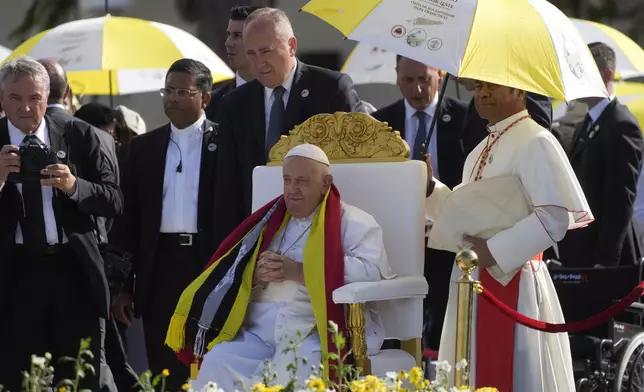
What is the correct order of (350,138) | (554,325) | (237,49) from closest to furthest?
(554,325) → (350,138) → (237,49)

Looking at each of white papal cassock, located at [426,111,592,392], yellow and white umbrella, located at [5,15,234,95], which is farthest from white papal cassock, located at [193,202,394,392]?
yellow and white umbrella, located at [5,15,234,95]

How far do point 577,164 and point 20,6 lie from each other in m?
7.44

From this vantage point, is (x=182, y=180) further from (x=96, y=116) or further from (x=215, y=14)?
(x=215, y=14)

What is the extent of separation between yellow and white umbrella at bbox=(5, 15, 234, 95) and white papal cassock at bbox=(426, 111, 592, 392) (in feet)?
13.5

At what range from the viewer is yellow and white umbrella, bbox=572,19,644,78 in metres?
11.8

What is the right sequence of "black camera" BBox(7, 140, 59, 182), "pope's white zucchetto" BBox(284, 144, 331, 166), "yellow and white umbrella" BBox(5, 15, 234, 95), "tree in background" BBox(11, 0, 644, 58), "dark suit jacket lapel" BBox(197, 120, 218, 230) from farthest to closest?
"tree in background" BBox(11, 0, 644, 58)
"yellow and white umbrella" BBox(5, 15, 234, 95)
"dark suit jacket lapel" BBox(197, 120, 218, 230)
"black camera" BBox(7, 140, 59, 182)
"pope's white zucchetto" BBox(284, 144, 331, 166)

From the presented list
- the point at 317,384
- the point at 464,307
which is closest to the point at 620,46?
the point at 464,307

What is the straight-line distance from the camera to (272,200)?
7219 mm

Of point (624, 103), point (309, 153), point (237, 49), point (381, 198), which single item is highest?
point (237, 49)

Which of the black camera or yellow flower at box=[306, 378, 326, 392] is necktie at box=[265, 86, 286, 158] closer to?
the black camera

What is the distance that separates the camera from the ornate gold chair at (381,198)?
Result: 6695 mm

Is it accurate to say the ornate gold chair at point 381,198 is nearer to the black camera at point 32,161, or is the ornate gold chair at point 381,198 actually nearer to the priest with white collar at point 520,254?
the priest with white collar at point 520,254

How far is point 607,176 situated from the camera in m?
8.98

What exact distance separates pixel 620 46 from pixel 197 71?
4647mm
